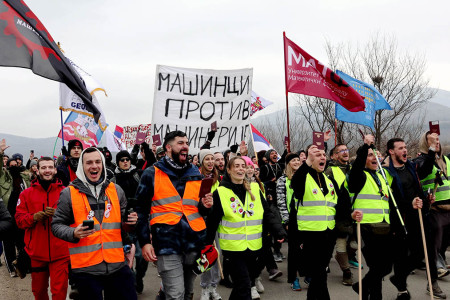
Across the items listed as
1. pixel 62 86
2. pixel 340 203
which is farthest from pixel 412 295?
pixel 62 86

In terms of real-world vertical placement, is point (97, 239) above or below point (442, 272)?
above

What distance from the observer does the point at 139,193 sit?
4.50 m

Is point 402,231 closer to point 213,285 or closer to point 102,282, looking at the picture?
point 213,285

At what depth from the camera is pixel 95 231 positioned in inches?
158

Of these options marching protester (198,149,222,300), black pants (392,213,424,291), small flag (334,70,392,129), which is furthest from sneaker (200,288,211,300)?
small flag (334,70,392,129)

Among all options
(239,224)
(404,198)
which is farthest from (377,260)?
(239,224)

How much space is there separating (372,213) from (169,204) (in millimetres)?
2615

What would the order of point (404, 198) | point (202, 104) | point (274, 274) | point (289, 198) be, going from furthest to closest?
1. point (202, 104)
2. point (274, 274)
3. point (289, 198)
4. point (404, 198)

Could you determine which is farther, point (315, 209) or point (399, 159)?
→ point (399, 159)

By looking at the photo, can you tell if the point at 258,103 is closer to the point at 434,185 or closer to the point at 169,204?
the point at 434,185

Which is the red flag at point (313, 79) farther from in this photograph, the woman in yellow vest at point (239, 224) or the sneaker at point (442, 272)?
the woman in yellow vest at point (239, 224)

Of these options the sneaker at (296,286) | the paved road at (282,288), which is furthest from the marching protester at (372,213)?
the sneaker at (296,286)

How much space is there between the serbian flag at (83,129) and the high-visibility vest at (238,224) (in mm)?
7892

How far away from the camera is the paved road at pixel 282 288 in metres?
6.43
